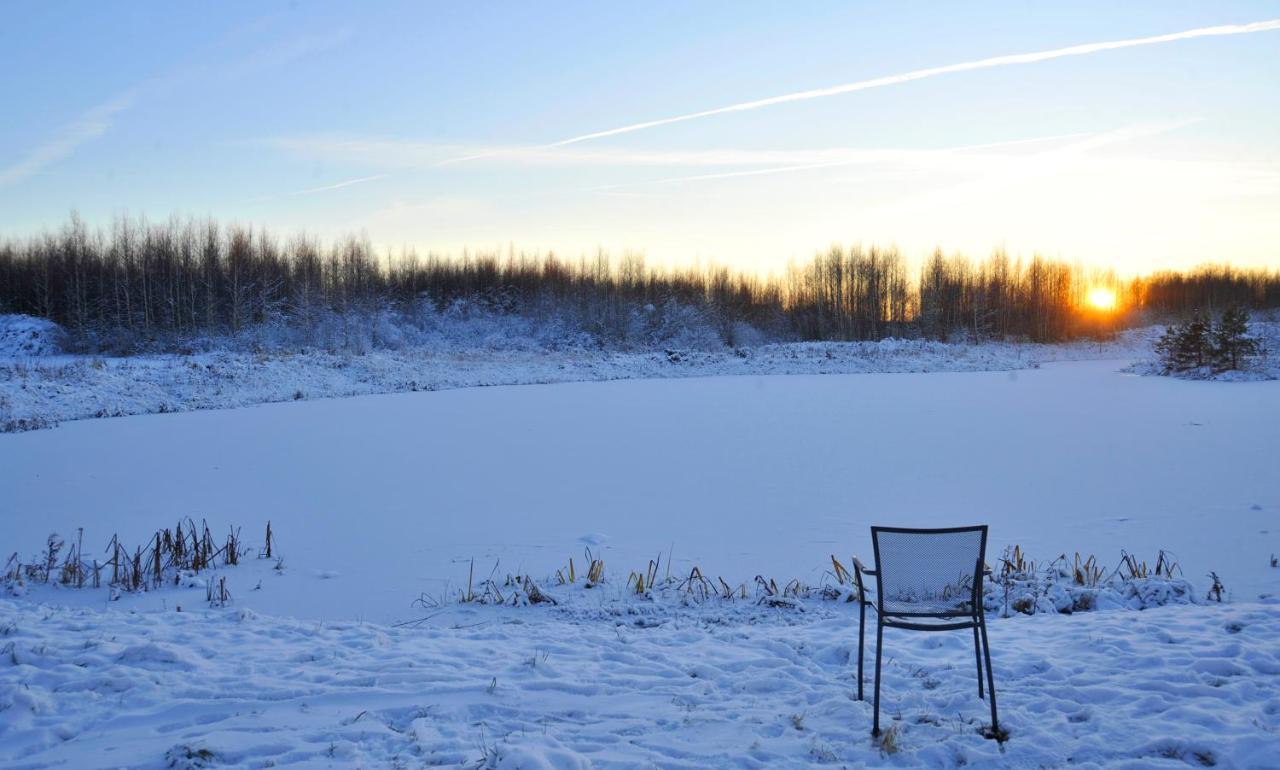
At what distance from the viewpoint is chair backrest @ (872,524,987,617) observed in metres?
3.38

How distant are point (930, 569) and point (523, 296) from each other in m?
56.7

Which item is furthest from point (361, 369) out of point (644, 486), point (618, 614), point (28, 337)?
point (618, 614)

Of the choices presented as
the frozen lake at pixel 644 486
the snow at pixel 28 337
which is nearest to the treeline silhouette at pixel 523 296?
the snow at pixel 28 337

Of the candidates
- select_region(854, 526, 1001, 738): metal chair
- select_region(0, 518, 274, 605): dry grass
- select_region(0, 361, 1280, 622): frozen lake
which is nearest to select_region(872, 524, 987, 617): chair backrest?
select_region(854, 526, 1001, 738): metal chair

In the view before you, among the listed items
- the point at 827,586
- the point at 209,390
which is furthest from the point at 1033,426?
the point at 209,390

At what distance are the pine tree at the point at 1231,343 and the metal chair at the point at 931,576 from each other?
31.7 meters

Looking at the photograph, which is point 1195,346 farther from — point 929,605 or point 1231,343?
point 929,605

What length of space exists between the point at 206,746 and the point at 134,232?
53022mm

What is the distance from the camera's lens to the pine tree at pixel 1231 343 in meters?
28.4

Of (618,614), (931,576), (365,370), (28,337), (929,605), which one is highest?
(28,337)

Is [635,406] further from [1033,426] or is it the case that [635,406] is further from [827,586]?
[827,586]

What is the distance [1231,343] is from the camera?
28406 millimetres

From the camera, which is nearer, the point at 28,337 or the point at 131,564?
the point at 131,564

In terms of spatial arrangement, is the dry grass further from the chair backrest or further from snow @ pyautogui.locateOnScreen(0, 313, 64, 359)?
snow @ pyautogui.locateOnScreen(0, 313, 64, 359)
